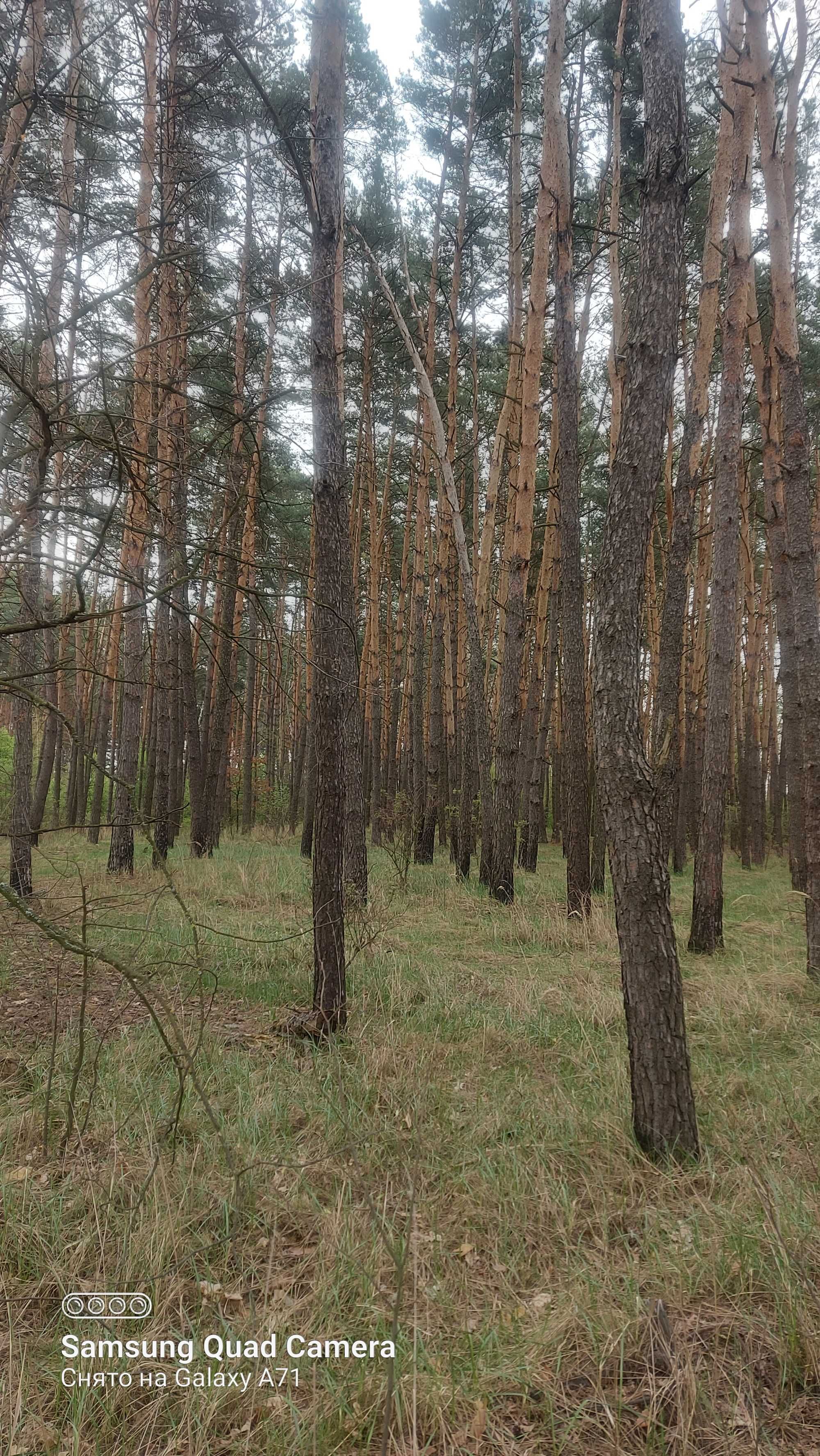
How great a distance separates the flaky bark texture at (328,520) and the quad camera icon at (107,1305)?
178cm

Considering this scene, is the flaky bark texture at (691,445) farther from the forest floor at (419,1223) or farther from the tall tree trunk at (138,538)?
the tall tree trunk at (138,538)

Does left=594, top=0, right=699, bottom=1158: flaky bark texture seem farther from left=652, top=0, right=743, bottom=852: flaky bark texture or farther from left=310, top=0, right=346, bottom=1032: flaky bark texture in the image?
left=652, top=0, right=743, bottom=852: flaky bark texture

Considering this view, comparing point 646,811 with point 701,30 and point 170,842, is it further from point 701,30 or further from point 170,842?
point 701,30

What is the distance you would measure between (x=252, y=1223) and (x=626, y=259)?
12.5m

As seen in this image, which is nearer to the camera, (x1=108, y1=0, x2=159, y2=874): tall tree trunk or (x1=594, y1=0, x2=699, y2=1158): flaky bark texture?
(x1=594, y1=0, x2=699, y2=1158): flaky bark texture

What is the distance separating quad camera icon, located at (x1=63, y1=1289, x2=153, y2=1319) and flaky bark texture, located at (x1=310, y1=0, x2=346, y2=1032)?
5.83 feet

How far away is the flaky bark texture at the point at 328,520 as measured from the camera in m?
3.58

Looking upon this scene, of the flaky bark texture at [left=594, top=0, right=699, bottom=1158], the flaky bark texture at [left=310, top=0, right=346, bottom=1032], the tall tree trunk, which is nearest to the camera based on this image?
the flaky bark texture at [left=594, top=0, right=699, bottom=1158]

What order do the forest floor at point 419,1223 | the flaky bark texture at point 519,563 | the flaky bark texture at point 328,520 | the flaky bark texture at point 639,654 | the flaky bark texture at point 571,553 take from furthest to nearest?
the flaky bark texture at point 519,563, the flaky bark texture at point 571,553, the flaky bark texture at point 328,520, the flaky bark texture at point 639,654, the forest floor at point 419,1223

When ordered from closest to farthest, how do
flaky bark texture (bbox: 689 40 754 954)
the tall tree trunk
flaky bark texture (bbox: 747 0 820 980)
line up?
flaky bark texture (bbox: 747 0 820 980), flaky bark texture (bbox: 689 40 754 954), the tall tree trunk

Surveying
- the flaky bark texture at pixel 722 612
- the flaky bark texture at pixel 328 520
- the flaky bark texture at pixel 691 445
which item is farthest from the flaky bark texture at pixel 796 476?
the flaky bark texture at pixel 328 520

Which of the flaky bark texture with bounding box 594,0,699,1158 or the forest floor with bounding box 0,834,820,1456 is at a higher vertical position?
the flaky bark texture with bounding box 594,0,699,1158

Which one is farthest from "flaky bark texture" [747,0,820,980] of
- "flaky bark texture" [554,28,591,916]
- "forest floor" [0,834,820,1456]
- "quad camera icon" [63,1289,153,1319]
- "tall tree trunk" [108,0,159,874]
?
"tall tree trunk" [108,0,159,874]

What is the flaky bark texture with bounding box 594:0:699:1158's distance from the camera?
2463 millimetres
